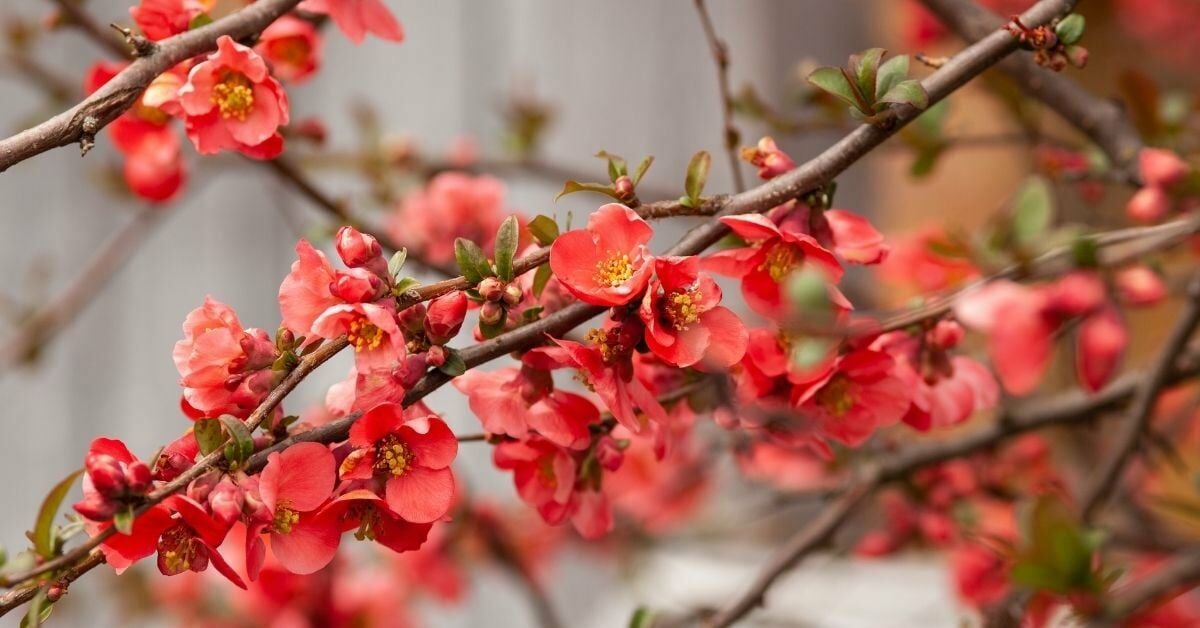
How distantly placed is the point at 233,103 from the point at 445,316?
5.8 inches

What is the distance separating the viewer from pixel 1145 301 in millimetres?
450

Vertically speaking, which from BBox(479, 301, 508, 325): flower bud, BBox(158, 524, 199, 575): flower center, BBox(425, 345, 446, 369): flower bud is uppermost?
BBox(479, 301, 508, 325): flower bud

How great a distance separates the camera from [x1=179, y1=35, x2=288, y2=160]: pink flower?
0.41 metres

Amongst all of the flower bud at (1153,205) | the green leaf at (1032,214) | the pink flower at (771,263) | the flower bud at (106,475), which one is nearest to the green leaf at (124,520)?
the flower bud at (106,475)

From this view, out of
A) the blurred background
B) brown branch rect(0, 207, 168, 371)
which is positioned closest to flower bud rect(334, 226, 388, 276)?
brown branch rect(0, 207, 168, 371)

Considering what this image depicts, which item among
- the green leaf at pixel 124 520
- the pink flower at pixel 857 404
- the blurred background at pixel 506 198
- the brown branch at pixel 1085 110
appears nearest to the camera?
the green leaf at pixel 124 520

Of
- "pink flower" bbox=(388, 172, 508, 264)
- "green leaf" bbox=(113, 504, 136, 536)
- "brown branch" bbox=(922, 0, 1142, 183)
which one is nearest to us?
"green leaf" bbox=(113, 504, 136, 536)

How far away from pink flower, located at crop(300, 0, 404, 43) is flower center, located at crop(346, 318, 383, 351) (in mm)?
169

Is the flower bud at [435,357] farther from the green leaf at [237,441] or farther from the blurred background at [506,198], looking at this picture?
the blurred background at [506,198]

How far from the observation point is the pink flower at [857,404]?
0.44 metres

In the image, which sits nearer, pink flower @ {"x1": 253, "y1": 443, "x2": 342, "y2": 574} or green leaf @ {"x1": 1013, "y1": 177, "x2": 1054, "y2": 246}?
pink flower @ {"x1": 253, "y1": 443, "x2": 342, "y2": 574}

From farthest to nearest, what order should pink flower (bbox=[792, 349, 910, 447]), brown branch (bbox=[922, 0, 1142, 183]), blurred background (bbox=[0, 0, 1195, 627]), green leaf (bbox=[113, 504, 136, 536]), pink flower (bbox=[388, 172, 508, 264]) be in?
blurred background (bbox=[0, 0, 1195, 627])
pink flower (bbox=[388, 172, 508, 264])
brown branch (bbox=[922, 0, 1142, 183])
pink flower (bbox=[792, 349, 910, 447])
green leaf (bbox=[113, 504, 136, 536])

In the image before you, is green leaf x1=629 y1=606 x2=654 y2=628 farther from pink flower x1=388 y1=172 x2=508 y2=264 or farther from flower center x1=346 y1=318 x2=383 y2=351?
pink flower x1=388 y1=172 x2=508 y2=264

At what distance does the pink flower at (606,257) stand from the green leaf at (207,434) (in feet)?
0.44
